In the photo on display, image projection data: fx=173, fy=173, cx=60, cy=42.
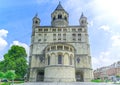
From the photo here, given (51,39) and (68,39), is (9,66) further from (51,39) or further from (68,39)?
(68,39)

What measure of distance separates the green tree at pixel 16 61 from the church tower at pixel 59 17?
1310 cm

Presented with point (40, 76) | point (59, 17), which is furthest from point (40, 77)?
point (59, 17)

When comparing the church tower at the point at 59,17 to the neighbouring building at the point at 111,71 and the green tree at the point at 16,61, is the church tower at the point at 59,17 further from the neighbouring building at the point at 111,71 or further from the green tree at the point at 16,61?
the neighbouring building at the point at 111,71

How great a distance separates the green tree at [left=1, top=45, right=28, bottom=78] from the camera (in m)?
45.8

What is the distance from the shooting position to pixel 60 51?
141 ft

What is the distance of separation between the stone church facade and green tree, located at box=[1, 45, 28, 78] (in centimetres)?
216

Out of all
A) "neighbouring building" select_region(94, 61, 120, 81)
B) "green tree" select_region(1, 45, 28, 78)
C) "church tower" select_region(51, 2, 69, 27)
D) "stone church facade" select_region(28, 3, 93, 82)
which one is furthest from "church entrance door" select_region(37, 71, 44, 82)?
"neighbouring building" select_region(94, 61, 120, 81)

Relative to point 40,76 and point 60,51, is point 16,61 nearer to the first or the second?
point 40,76

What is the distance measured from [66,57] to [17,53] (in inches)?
611

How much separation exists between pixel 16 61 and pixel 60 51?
1299cm

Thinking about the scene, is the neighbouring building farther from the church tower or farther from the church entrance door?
the church entrance door

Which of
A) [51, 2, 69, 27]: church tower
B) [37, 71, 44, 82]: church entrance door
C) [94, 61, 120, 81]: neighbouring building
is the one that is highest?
[51, 2, 69, 27]: church tower

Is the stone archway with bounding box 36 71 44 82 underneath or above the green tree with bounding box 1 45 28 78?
underneath

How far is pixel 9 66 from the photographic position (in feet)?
149
